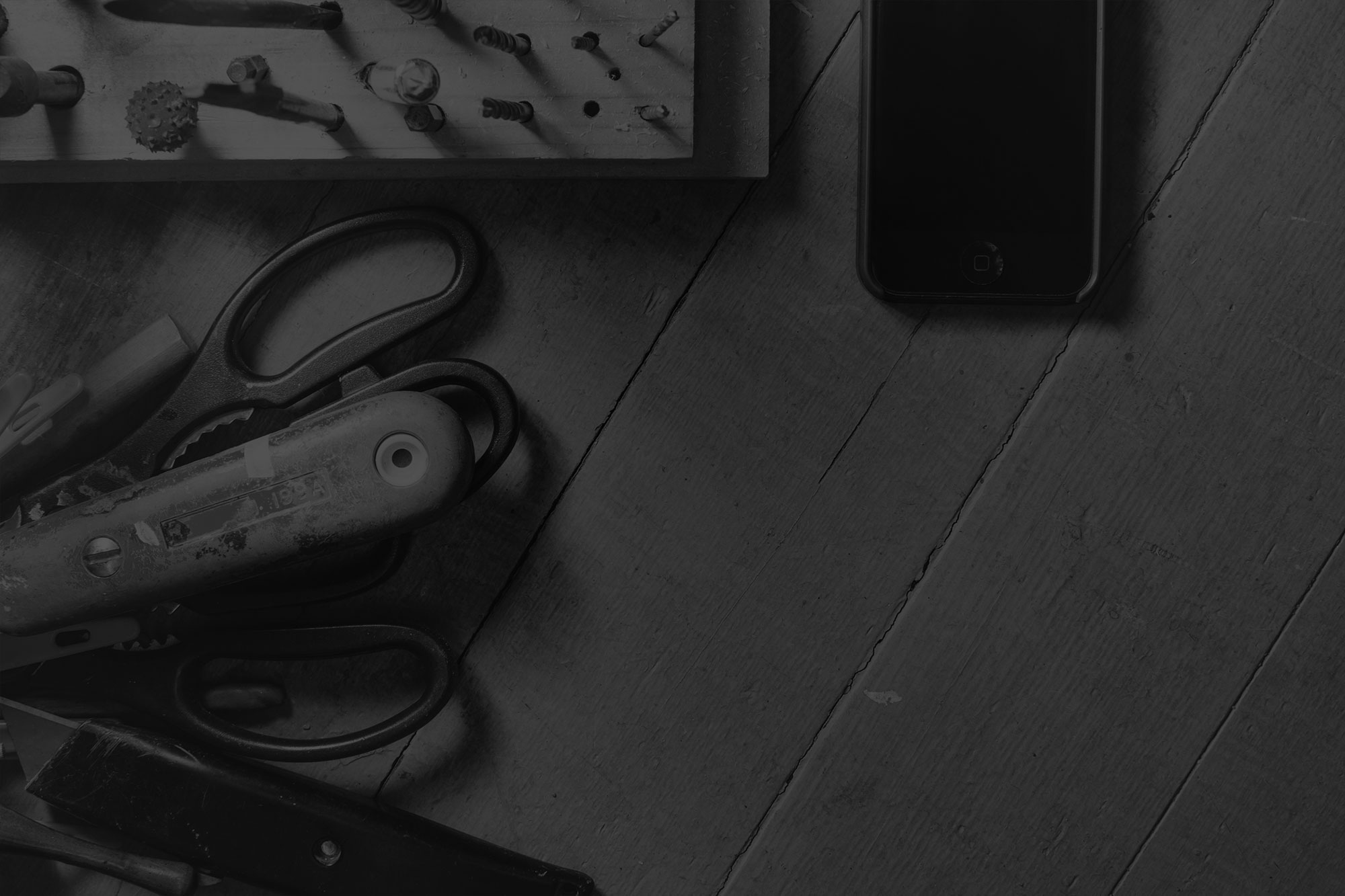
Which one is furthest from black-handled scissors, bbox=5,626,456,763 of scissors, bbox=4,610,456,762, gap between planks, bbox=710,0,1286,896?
gap between planks, bbox=710,0,1286,896

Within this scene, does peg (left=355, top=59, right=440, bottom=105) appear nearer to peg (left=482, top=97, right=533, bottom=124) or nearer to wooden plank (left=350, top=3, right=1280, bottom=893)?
peg (left=482, top=97, right=533, bottom=124)

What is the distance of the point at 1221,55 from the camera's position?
473mm

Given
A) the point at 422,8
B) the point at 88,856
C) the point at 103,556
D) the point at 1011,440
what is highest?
the point at 422,8

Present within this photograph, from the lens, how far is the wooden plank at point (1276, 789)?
492 mm

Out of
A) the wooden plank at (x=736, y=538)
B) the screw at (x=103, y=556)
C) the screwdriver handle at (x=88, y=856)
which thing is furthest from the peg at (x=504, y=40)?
the screwdriver handle at (x=88, y=856)

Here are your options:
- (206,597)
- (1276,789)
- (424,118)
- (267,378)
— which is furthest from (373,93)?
(1276,789)

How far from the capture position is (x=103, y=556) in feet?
1.39

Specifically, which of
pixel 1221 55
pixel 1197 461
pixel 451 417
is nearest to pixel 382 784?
pixel 451 417

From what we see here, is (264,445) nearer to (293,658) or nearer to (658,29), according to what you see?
(293,658)

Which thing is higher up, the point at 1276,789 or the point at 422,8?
the point at 422,8

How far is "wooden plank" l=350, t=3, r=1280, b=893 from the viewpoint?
1.57 feet

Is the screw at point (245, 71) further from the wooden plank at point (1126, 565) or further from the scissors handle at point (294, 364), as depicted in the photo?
the wooden plank at point (1126, 565)

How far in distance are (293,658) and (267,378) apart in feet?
0.42

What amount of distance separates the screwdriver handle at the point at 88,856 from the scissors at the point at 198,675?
0.06 metres
